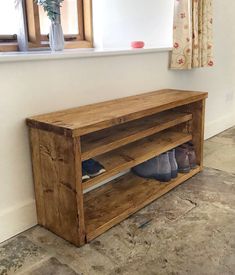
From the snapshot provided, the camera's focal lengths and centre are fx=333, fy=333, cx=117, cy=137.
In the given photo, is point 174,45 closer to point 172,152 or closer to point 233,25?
point 172,152

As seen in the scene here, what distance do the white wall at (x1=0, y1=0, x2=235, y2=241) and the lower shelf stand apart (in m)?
0.34

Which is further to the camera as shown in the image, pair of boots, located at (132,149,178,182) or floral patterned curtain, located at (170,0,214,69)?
floral patterned curtain, located at (170,0,214,69)

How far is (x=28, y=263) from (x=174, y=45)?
5.93ft

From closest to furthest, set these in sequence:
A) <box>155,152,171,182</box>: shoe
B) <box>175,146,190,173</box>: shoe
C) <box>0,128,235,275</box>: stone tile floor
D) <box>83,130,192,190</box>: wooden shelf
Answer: <box>0,128,235,275</box>: stone tile floor < <box>83,130,192,190</box>: wooden shelf < <box>155,152,171,182</box>: shoe < <box>175,146,190,173</box>: shoe

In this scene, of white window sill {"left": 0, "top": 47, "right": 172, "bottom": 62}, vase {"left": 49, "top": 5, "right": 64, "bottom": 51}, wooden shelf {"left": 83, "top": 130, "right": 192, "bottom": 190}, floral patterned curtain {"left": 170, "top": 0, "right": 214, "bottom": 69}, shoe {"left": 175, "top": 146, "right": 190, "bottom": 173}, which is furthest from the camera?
floral patterned curtain {"left": 170, "top": 0, "right": 214, "bottom": 69}

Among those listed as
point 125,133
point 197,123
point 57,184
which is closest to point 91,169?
point 57,184

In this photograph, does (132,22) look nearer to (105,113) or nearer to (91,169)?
(105,113)

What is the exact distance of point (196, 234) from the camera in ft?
5.45

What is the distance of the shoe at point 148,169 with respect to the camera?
7.13 ft

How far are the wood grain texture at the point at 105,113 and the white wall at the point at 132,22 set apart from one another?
2.02 ft

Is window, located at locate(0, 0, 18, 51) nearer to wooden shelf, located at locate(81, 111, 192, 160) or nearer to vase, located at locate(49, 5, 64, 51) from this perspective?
vase, located at locate(49, 5, 64, 51)

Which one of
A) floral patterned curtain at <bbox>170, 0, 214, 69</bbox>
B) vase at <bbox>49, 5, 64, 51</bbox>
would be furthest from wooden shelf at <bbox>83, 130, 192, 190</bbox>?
vase at <bbox>49, 5, 64, 51</bbox>

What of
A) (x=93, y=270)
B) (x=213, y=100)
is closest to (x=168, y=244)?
(x=93, y=270)

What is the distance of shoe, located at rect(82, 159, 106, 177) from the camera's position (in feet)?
5.50
